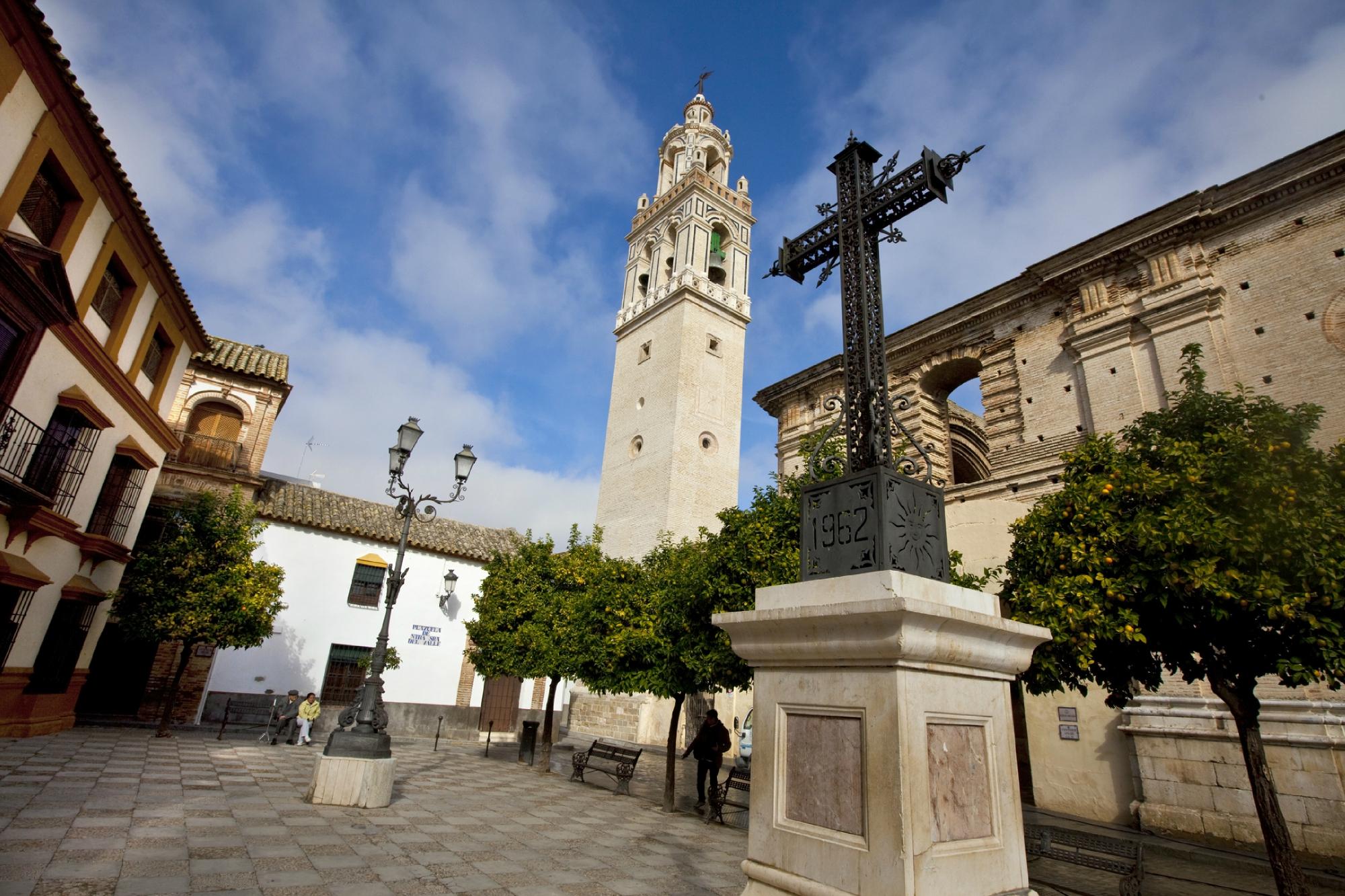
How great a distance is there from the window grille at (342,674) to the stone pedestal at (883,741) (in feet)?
64.3

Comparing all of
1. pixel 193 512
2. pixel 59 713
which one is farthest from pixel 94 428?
pixel 59 713

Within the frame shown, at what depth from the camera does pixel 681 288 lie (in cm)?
2962

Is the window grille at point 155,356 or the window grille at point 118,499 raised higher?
the window grille at point 155,356

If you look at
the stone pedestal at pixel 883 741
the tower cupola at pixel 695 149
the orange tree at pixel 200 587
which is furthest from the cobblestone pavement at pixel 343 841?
the tower cupola at pixel 695 149

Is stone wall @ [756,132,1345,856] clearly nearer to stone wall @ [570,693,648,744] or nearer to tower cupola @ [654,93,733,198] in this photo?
stone wall @ [570,693,648,744]

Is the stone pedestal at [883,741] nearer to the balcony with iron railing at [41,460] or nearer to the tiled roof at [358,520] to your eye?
the balcony with iron railing at [41,460]

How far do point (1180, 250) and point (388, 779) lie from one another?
1537 centimetres

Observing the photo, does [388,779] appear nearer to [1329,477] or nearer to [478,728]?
[1329,477]

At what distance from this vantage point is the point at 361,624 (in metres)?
20.3

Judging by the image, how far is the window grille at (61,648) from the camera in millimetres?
12203

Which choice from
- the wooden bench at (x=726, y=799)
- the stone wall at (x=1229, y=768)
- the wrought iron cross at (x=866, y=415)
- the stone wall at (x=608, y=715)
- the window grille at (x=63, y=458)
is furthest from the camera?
the stone wall at (x=608, y=715)

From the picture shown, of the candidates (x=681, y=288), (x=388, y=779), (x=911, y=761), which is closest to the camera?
(x=911, y=761)

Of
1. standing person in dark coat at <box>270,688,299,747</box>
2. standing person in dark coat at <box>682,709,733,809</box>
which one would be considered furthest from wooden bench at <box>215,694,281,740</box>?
standing person in dark coat at <box>682,709,733,809</box>

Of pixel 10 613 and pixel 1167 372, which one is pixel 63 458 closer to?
pixel 10 613
